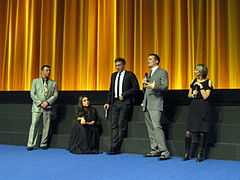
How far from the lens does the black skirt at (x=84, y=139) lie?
6.55 m

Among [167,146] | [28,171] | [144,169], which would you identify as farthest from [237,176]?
[28,171]

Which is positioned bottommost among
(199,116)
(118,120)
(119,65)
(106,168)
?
(106,168)

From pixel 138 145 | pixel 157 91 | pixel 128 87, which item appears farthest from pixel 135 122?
pixel 157 91

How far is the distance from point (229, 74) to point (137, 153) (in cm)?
236

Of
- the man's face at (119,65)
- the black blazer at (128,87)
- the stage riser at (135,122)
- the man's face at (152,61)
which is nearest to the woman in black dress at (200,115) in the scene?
the stage riser at (135,122)

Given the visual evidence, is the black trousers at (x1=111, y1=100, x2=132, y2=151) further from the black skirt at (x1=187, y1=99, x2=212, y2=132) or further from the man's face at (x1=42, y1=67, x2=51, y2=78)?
the man's face at (x1=42, y1=67, x2=51, y2=78)

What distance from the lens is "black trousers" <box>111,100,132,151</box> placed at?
634 cm

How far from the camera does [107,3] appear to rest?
8.81 m

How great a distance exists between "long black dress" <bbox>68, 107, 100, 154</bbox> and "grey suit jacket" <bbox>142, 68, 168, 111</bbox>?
4.07ft

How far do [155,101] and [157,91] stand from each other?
14 cm

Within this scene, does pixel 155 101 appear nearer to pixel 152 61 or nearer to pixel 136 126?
pixel 152 61

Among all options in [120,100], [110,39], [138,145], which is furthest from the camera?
[110,39]

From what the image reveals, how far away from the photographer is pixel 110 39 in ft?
28.7

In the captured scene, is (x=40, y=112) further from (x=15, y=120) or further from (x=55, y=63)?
(x=55, y=63)
